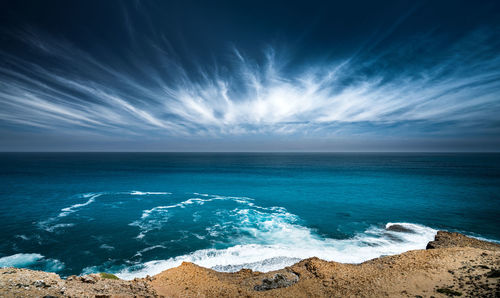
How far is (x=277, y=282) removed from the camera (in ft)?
35.9

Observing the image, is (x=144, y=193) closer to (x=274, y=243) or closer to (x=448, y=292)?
(x=274, y=243)

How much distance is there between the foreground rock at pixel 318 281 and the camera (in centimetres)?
826

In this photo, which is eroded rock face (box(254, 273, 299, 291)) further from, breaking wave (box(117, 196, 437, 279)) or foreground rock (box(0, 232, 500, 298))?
breaking wave (box(117, 196, 437, 279))

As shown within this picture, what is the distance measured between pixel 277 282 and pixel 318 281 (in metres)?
2.33

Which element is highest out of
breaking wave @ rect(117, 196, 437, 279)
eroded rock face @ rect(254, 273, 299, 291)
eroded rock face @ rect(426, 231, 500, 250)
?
eroded rock face @ rect(254, 273, 299, 291)

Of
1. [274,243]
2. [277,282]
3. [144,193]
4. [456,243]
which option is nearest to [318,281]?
[277,282]

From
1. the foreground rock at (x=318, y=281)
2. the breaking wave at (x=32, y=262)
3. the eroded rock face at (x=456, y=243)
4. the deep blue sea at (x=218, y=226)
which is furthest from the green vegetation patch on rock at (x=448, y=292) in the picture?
the breaking wave at (x=32, y=262)

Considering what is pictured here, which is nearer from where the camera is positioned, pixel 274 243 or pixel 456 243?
pixel 456 243

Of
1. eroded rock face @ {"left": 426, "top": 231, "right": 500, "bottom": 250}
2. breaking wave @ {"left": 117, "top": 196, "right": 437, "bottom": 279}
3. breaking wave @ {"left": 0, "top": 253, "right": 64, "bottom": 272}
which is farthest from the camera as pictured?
breaking wave @ {"left": 117, "top": 196, "right": 437, "bottom": 279}

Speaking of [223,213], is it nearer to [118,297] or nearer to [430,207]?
[118,297]

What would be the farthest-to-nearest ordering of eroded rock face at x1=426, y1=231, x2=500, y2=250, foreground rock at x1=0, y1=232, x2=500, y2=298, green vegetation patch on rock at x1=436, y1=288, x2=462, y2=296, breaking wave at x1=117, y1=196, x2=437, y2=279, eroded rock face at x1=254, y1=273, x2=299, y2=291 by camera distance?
breaking wave at x1=117, y1=196, x2=437, y2=279 → eroded rock face at x1=426, y1=231, x2=500, y2=250 → eroded rock face at x1=254, y1=273, x2=299, y2=291 → green vegetation patch on rock at x1=436, y1=288, x2=462, y2=296 → foreground rock at x1=0, y1=232, x2=500, y2=298

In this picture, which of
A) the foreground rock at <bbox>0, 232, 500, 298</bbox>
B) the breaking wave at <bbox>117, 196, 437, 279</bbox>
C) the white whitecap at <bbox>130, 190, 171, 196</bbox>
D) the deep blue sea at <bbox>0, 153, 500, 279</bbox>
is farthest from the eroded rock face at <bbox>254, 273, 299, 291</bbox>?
the white whitecap at <bbox>130, 190, 171, 196</bbox>

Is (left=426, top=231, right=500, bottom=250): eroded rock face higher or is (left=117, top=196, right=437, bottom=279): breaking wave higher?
(left=426, top=231, right=500, bottom=250): eroded rock face

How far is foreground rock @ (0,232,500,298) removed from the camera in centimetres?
826
